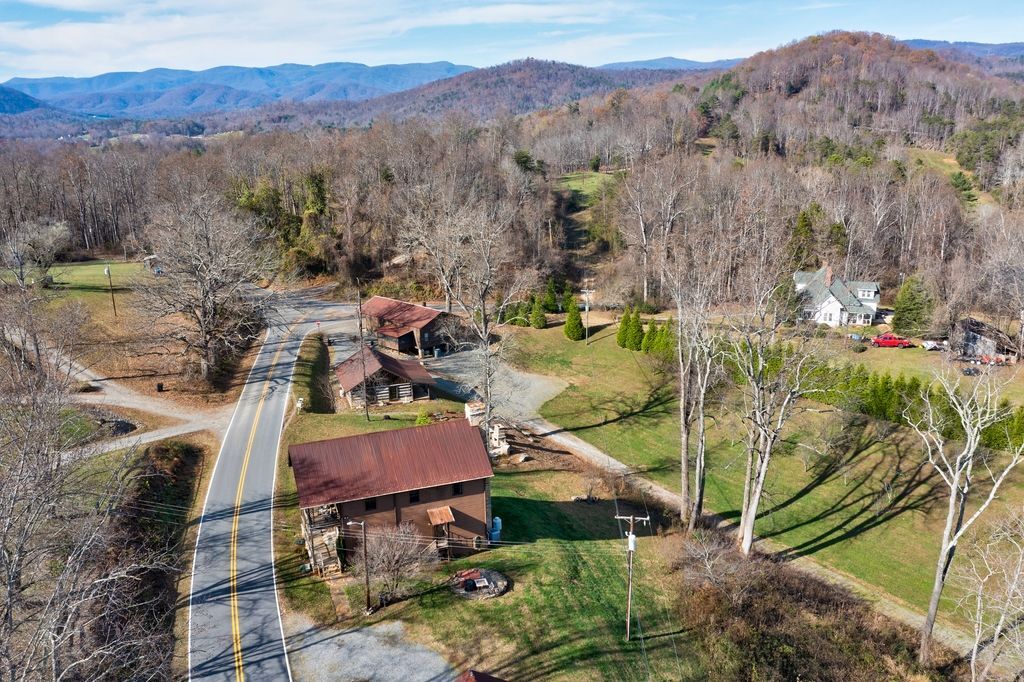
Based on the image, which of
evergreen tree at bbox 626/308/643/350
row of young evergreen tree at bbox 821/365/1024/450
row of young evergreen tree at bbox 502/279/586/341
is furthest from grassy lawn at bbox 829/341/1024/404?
row of young evergreen tree at bbox 502/279/586/341

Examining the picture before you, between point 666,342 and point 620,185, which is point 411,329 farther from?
point 620,185

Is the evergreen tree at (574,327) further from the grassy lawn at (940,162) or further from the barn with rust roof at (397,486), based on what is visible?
the grassy lawn at (940,162)

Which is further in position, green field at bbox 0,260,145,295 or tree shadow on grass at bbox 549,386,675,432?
green field at bbox 0,260,145,295

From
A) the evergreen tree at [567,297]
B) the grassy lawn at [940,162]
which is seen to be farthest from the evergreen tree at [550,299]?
the grassy lawn at [940,162]

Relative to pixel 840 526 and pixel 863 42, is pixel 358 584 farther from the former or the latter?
pixel 863 42

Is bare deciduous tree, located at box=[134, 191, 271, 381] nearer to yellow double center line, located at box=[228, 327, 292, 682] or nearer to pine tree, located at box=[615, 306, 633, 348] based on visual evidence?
yellow double center line, located at box=[228, 327, 292, 682]

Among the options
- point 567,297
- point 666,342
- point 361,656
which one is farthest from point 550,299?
point 361,656
